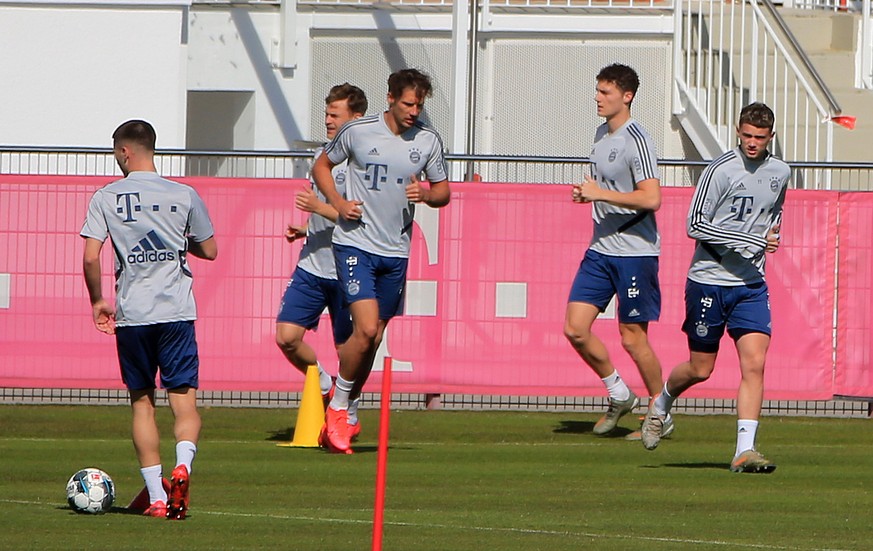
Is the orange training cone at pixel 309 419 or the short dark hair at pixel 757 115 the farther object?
the orange training cone at pixel 309 419

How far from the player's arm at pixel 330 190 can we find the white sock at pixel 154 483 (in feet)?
8.15

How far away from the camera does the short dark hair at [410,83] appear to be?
10.3 metres

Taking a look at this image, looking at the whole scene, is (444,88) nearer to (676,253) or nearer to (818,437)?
(676,253)

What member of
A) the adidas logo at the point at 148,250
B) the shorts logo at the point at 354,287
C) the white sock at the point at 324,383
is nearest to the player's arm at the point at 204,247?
the adidas logo at the point at 148,250

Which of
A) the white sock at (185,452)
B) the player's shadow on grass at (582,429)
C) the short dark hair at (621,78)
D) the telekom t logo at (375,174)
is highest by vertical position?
the short dark hair at (621,78)

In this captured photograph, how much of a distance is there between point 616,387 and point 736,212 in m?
2.18

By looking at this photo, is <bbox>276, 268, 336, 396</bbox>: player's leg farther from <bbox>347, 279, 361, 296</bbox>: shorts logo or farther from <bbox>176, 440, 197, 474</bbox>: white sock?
<bbox>176, 440, 197, 474</bbox>: white sock

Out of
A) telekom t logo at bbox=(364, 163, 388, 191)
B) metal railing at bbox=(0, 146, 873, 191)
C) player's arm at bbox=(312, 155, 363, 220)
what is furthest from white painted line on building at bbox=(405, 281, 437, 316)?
telekom t logo at bbox=(364, 163, 388, 191)

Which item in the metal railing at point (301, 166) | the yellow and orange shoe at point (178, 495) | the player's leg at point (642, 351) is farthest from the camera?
the metal railing at point (301, 166)

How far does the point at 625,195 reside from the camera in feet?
35.9

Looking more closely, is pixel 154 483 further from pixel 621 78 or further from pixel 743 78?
pixel 743 78

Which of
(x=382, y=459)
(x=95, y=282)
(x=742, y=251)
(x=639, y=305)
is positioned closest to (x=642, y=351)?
(x=639, y=305)

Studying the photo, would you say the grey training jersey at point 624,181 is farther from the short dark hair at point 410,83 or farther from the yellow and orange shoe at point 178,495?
the yellow and orange shoe at point 178,495

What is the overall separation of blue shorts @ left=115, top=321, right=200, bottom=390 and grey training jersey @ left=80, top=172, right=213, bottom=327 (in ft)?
0.17
